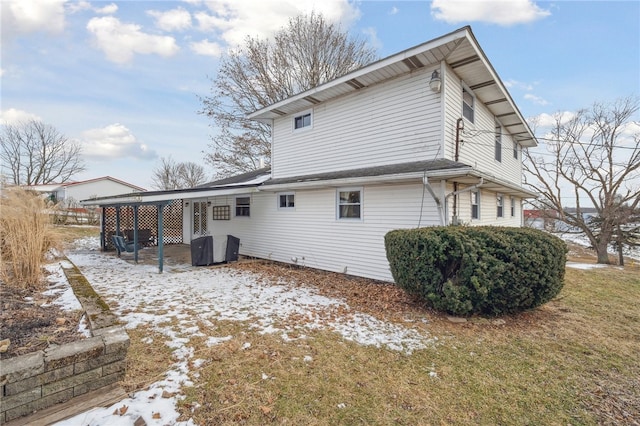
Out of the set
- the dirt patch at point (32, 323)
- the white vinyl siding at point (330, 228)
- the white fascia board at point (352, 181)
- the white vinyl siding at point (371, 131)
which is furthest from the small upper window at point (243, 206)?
the dirt patch at point (32, 323)

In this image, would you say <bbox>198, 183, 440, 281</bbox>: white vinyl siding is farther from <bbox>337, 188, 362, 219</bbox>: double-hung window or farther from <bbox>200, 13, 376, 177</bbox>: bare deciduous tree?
<bbox>200, 13, 376, 177</bbox>: bare deciduous tree

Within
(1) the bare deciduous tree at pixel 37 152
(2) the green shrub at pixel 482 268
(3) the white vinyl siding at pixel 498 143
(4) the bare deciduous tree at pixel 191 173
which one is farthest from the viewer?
(4) the bare deciduous tree at pixel 191 173

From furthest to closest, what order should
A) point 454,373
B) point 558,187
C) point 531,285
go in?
point 558,187 → point 531,285 → point 454,373

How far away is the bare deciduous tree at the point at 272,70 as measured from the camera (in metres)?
16.8

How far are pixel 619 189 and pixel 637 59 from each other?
8.50 metres

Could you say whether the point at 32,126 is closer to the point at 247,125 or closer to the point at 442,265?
the point at 247,125

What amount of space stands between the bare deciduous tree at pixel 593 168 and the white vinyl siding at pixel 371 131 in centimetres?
1013

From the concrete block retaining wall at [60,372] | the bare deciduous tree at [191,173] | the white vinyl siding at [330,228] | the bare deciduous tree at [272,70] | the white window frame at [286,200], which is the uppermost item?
the bare deciduous tree at [272,70]

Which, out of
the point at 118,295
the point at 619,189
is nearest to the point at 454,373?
the point at 118,295

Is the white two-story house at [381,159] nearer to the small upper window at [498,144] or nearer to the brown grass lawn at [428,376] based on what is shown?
the small upper window at [498,144]

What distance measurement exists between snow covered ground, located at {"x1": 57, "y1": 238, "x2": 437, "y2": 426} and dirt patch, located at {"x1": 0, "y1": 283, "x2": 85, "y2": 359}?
815 mm

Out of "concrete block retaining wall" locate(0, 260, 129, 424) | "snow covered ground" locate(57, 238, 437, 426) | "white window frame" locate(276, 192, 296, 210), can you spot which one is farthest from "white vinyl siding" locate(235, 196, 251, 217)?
"concrete block retaining wall" locate(0, 260, 129, 424)

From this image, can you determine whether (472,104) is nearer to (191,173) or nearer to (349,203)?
(349,203)

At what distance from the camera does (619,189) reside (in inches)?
570
